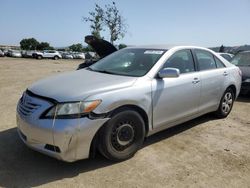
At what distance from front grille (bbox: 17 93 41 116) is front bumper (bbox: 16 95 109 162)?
3 centimetres

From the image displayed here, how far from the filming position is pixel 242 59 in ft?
31.7

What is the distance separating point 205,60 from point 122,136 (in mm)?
2511

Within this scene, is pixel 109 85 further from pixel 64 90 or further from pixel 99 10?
pixel 99 10

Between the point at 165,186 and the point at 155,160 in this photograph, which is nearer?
the point at 165,186

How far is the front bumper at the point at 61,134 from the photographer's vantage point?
10.9 feet

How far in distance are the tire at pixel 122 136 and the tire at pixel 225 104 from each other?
8.26ft

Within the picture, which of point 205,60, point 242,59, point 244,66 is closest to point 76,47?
point 242,59

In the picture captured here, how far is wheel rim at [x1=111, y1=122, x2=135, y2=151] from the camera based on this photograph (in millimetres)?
3768

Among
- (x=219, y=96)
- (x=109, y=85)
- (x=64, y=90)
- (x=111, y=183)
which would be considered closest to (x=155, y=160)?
(x=111, y=183)

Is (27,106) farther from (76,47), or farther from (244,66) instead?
(76,47)

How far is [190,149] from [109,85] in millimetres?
1654

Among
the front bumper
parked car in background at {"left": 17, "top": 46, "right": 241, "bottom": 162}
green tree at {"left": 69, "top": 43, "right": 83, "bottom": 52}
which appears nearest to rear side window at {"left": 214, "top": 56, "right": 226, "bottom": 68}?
parked car in background at {"left": 17, "top": 46, "right": 241, "bottom": 162}

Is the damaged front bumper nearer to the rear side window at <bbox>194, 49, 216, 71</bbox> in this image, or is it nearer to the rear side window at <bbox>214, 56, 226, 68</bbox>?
the rear side window at <bbox>194, 49, 216, 71</bbox>

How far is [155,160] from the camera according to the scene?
13.1 ft
